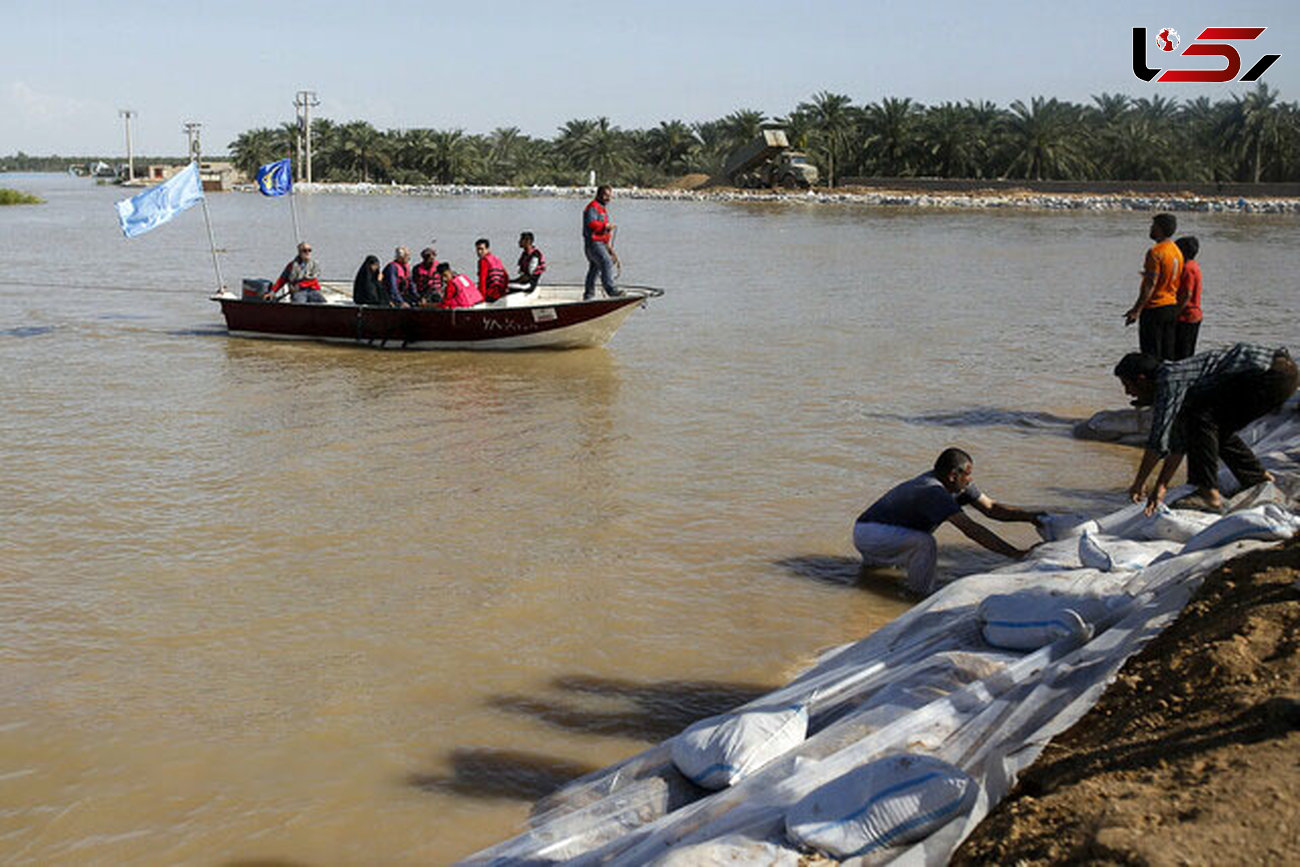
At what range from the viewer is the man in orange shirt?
996 centimetres

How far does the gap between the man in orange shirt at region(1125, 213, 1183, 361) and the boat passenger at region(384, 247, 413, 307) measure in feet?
31.6

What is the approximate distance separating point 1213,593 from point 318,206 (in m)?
64.0

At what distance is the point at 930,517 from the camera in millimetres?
7109

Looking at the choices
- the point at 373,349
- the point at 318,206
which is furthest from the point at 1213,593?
the point at 318,206

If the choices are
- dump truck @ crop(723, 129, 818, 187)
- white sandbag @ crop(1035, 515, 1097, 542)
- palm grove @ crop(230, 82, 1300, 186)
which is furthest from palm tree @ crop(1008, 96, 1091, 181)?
white sandbag @ crop(1035, 515, 1097, 542)

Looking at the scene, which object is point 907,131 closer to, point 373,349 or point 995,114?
point 995,114

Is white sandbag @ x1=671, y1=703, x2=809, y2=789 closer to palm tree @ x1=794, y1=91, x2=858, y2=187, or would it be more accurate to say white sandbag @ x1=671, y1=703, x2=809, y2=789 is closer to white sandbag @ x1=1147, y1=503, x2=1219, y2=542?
white sandbag @ x1=1147, y1=503, x2=1219, y2=542

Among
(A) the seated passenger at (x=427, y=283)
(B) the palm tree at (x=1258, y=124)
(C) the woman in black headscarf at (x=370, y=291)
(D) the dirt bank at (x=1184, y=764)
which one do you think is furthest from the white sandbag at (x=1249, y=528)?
(B) the palm tree at (x=1258, y=124)

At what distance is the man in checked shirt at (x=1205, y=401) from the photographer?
6492mm

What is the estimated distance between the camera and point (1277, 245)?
A: 3556 centimetres

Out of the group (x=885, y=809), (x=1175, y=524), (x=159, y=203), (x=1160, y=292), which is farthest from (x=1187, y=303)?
(x=159, y=203)

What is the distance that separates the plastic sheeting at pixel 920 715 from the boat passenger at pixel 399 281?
11.8 m

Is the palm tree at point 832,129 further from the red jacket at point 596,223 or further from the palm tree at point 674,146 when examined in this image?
the red jacket at point 596,223

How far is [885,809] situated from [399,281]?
1417 centimetres
